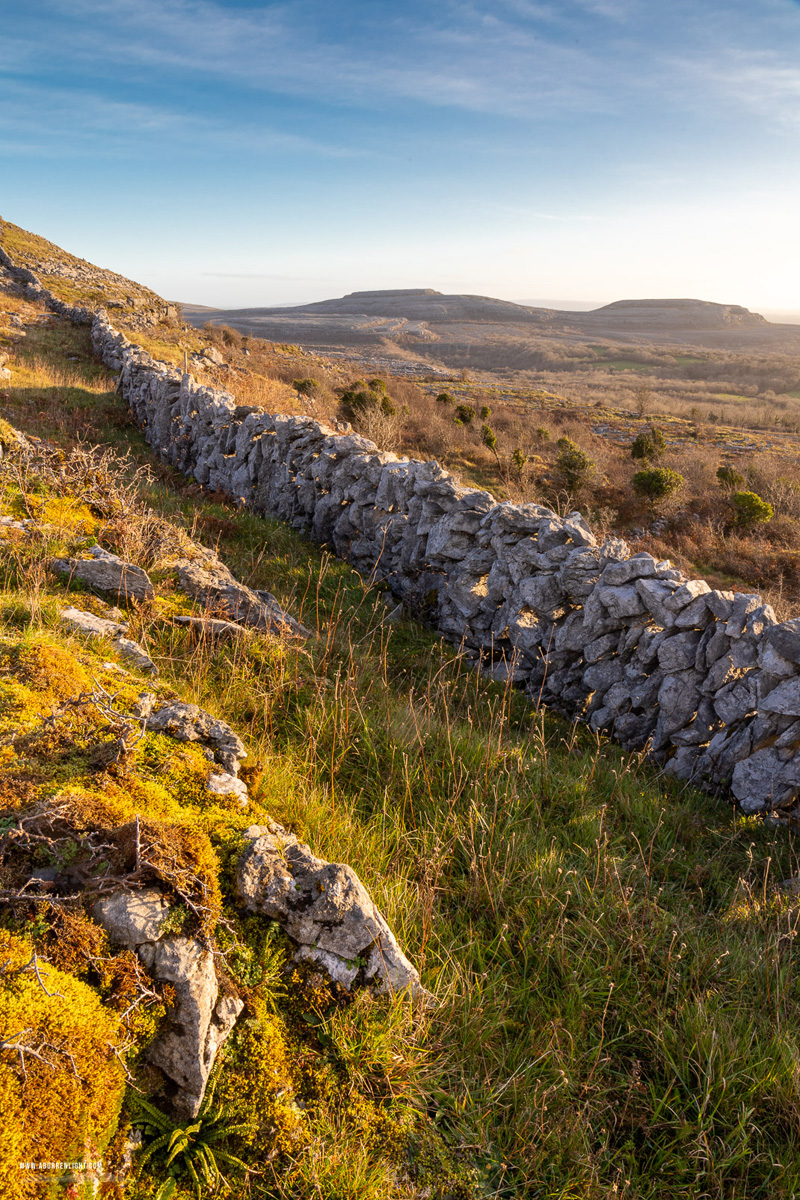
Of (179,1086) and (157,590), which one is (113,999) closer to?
(179,1086)

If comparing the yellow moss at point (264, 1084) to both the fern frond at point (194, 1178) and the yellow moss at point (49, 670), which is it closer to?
the fern frond at point (194, 1178)

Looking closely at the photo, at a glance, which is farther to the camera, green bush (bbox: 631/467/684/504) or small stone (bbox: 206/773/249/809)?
green bush (bbox: 631/467/684/504)

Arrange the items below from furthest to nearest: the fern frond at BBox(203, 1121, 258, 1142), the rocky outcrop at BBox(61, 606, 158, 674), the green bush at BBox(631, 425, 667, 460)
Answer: the green bush at BBox(631, 425, 667, 460)
the rocky outcrop at BBox(61, 606, 158, 674)
the fern frond at BBox(203, 1121, 258, 1142)

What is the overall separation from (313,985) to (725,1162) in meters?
1.49

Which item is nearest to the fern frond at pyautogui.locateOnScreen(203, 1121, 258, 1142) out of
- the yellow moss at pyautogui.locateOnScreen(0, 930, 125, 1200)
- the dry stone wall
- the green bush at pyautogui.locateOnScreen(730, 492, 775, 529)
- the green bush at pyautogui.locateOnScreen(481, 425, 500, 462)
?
the yellow moss at pyautogui.locateOnScreen(0, 930, 125, 1200)

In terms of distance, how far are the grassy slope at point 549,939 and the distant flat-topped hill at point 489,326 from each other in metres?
85.0

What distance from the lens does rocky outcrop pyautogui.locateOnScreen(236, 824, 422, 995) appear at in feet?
6.91

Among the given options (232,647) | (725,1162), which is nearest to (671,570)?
(232,647)

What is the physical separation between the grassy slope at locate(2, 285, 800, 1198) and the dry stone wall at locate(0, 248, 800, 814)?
422mm

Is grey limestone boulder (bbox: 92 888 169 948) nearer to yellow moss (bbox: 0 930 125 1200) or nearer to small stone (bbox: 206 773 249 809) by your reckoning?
yellow moss (bbox: 0 930 125 1200)

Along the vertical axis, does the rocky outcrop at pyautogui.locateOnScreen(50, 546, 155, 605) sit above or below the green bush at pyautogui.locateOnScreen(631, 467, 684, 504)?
below

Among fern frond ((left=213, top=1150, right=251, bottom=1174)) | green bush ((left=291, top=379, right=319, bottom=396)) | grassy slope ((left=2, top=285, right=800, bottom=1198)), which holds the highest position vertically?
green bush ((left=291, top=379, right=319, bottom=396))

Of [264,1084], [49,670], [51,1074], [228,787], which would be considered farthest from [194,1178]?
[49,670]

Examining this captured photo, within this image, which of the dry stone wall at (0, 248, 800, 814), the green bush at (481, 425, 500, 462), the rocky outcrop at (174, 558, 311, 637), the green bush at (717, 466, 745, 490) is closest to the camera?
the dry stone wall at (0, 248, 800, 814)
